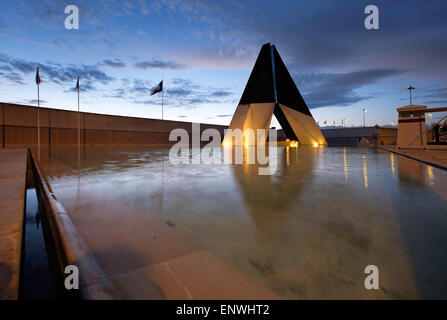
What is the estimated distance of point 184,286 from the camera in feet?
4.08

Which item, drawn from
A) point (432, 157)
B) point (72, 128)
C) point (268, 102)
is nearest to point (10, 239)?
point (432, 157)

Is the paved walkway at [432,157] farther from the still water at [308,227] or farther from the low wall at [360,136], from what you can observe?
the low wall at [360,136]

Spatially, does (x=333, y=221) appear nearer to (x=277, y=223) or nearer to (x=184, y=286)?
(x=277, y=223)

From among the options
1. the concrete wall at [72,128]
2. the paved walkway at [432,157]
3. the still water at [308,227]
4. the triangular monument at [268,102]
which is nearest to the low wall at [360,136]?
the triangular monument at [268,102]

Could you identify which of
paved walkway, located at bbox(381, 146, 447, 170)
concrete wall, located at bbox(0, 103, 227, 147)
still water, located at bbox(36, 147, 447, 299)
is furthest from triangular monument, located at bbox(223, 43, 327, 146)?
still water, located at bbox(36, 147, 447, 299)

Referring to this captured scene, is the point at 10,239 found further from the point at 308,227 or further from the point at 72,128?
the point at 72,128

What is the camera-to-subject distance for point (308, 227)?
2201mm

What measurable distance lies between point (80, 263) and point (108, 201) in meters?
1.65

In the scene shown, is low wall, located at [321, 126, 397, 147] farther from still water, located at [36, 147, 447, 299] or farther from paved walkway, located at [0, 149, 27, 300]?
paved walkway, located at [0, 149, 27, 300]

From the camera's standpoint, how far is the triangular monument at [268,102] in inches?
784

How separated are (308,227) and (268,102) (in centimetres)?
1973

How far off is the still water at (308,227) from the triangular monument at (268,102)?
52.8 ft

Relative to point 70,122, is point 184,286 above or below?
below
